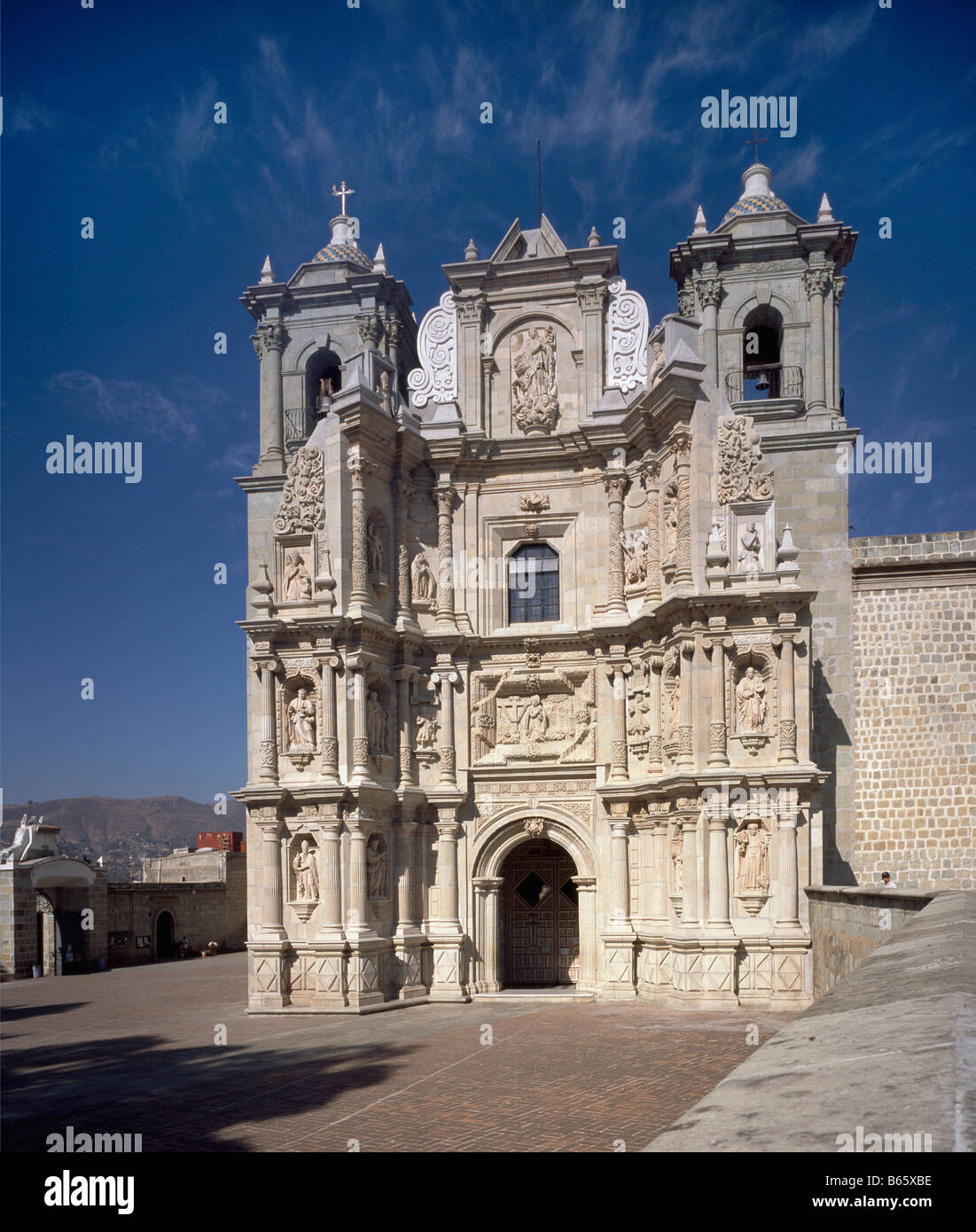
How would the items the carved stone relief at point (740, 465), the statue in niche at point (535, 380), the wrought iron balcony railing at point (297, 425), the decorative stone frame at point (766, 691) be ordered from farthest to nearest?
1. the wrought iron balcony railing at point (297, 425)
2. the statue in niche at point (535, 380)
3. the carved stone relief at point (740, 465)
4. the decorative stone frame at point (766, 691)

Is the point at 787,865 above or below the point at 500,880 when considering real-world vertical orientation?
above

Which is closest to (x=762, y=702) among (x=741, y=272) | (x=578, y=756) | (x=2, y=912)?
(x=578, y=756)

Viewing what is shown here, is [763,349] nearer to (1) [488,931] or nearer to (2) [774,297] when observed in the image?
(2) [774,297]

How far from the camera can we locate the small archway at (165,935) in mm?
38216

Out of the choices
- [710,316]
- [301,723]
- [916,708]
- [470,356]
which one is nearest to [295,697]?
[301,723]

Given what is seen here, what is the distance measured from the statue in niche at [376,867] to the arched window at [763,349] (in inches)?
538

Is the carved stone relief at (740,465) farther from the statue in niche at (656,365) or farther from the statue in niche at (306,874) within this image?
the statue in niche at (306,874)

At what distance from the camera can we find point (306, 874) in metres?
20.7

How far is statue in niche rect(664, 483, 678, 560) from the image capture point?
68.4 ft

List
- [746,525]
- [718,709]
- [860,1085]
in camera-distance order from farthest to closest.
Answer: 1. [746,525]
2. [718,709]
3. [860,1085]

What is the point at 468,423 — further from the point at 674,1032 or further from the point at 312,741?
the point at 674,1032

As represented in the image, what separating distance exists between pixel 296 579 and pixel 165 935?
22.4 m

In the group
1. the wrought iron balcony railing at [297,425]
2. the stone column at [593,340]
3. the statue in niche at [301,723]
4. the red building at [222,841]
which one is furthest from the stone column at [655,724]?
the red building at [222,841]

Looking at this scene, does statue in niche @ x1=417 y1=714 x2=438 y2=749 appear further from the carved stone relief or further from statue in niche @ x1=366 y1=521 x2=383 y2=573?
the carved stone relief
